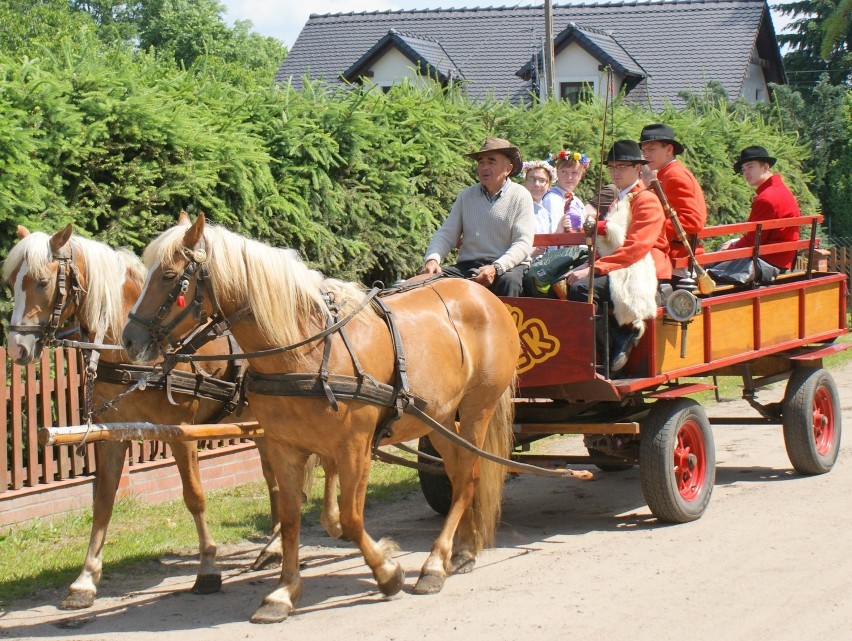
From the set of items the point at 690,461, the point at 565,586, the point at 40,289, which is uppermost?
the point at 40,289

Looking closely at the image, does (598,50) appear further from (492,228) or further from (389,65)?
(492,228)

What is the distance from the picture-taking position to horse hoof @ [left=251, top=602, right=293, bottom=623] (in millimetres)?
4926

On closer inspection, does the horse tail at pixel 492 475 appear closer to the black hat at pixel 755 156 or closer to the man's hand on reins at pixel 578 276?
the man's hand on reins at pixel 578 276

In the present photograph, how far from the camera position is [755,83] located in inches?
1378

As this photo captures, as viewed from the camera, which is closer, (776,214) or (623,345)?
(623,345)

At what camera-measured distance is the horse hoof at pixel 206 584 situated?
5.60 metres

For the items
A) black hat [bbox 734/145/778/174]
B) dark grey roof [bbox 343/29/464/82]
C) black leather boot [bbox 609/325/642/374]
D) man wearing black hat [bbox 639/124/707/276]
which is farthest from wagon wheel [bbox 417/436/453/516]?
dark grey roof [bbox 343/29/464/82]

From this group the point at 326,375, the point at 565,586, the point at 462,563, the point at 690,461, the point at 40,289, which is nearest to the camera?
the point at 326,375

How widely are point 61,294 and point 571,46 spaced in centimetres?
2830

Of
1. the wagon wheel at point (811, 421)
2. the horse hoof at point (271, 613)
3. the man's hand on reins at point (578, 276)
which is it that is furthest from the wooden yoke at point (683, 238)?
the horse hoof at point (271, 613)

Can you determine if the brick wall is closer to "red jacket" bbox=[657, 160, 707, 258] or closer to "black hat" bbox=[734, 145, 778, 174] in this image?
"red jacket" bbox=[657, 160, 707, 258]

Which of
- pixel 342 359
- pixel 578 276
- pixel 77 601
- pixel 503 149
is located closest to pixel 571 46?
pixel 503 149

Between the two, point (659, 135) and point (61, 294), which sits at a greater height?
point (659, 135)

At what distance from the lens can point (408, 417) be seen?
5375 millimetres
